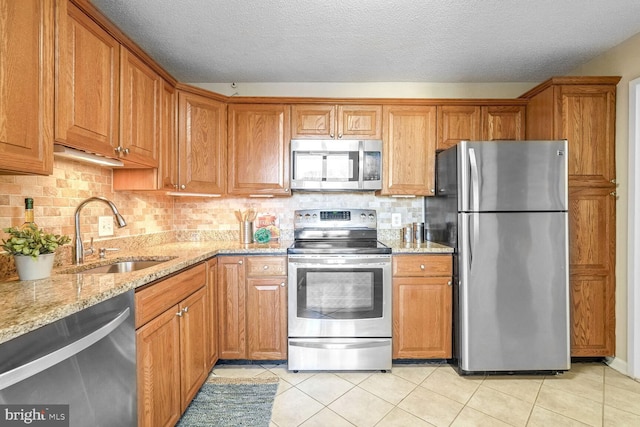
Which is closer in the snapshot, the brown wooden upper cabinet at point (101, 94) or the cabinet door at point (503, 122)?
the brown wooden upper cabinet at point (101, 94)

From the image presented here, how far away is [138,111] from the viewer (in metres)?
1.79

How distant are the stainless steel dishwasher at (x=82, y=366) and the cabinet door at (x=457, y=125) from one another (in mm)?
2515

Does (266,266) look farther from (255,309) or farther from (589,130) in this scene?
(589,130)

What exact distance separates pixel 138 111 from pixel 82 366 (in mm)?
1445

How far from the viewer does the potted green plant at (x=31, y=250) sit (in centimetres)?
117

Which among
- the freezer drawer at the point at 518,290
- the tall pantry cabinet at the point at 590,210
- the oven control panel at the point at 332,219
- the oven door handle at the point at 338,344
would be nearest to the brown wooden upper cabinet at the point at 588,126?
the tall pantry cabinet at the point at 590,210

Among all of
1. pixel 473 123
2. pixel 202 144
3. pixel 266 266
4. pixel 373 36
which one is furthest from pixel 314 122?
pixel 473 123

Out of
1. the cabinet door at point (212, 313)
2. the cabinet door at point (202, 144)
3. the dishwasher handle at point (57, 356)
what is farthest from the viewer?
the cabinet door at point (202, 144)

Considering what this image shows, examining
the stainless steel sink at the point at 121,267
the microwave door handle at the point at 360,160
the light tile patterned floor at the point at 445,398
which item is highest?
the microwave door handle at the point at 360,160

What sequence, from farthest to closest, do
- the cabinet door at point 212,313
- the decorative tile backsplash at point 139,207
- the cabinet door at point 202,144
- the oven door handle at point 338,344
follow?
the cabinet door at point 202,144, the oven door handle at point 338,344, the cabinet door at point 212,313, the decorative tile backsplash at point 139,207

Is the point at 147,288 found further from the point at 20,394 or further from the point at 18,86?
the point at 18,86

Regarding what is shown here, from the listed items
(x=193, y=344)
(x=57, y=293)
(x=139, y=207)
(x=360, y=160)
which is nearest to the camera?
(x=57, y=293)

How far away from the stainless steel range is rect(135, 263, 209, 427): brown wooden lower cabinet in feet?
2.12

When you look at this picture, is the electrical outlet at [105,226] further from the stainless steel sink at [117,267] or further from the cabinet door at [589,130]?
the cabinet door at [589,130]
